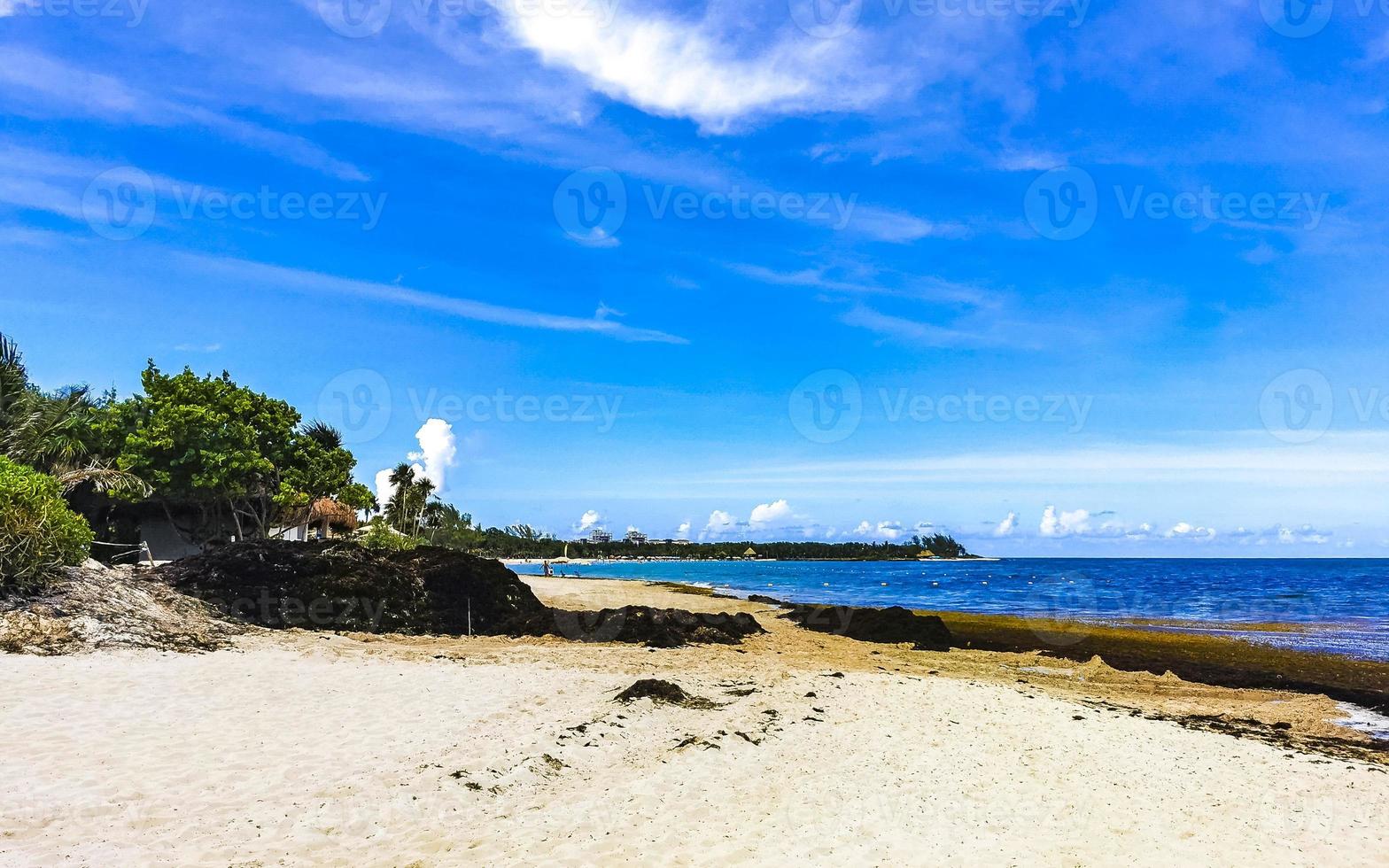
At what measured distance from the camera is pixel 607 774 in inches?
350

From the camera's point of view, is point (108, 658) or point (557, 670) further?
point (557, 670)

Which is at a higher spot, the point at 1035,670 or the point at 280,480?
the point at 280,480

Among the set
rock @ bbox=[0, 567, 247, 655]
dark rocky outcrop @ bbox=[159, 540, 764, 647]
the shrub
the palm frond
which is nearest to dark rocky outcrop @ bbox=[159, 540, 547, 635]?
dark rocky outcrop @ bbox=[159, 540, 764, 647]

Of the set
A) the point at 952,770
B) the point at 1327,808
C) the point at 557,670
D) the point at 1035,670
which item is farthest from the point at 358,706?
the point at 1035,670

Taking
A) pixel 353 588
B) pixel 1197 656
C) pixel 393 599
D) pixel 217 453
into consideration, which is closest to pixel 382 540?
pixel 217 453

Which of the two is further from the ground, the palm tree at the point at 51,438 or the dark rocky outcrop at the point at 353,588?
the palm tree at the point at 51,438

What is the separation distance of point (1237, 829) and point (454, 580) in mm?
19955

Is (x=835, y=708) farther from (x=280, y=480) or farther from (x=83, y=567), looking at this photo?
(x=280, y=480)

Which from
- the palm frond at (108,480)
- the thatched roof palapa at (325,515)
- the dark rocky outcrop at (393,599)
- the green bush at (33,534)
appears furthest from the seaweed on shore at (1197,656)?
the thatched roof palapa at (325,515)

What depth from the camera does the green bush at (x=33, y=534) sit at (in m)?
15.3

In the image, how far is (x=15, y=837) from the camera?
20.7ft

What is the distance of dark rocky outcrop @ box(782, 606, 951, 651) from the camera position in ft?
79.4

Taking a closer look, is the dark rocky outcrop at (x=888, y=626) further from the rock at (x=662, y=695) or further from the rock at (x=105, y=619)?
the rock at (x=105, y=619)

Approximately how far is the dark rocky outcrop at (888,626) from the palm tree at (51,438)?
24.0 metres
